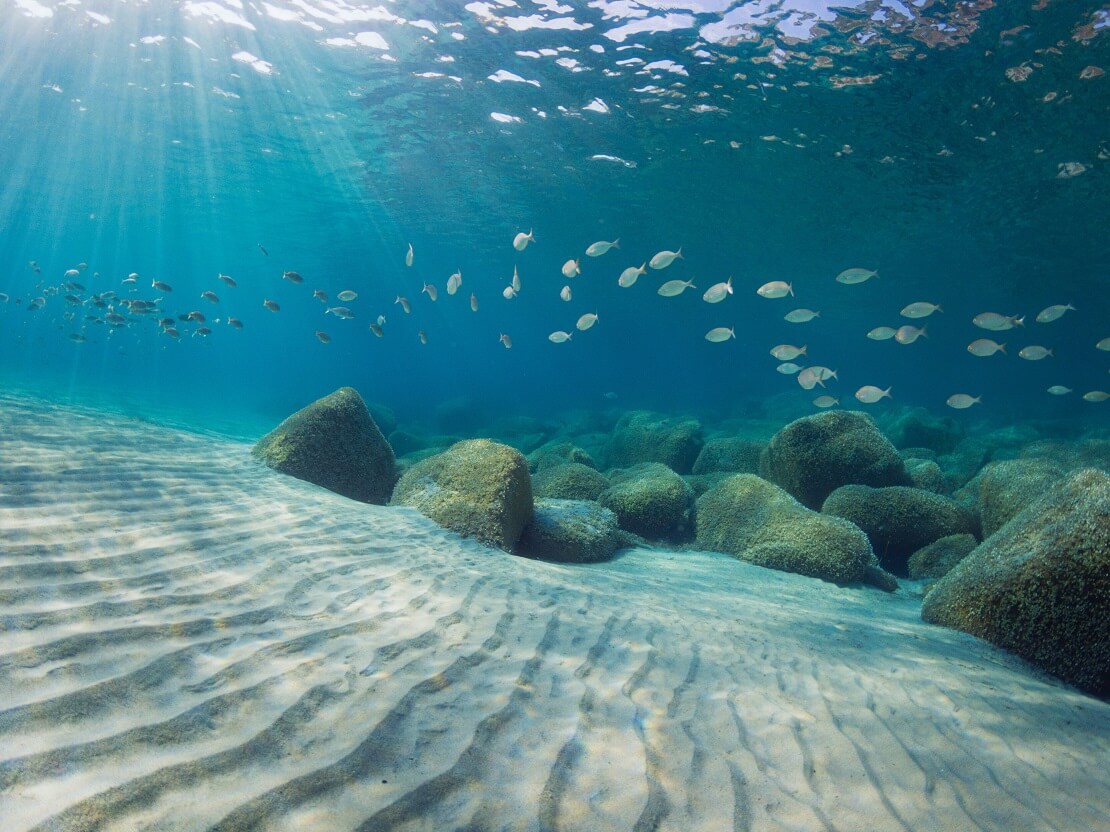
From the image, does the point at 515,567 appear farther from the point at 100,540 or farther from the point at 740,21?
the point at 740,21

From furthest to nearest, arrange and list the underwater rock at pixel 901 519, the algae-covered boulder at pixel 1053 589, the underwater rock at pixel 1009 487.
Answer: the underwater rock at pixel 901 519, the underwater rock at pixel 1009 487, the algae-covered boulder at pixel 1053 589

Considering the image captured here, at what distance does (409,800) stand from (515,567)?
334cm

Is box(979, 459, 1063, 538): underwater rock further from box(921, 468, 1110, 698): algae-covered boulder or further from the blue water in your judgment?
the blue water

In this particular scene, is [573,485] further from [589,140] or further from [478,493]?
[589,140]

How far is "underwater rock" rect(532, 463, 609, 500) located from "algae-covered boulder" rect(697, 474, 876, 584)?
76.8 inches

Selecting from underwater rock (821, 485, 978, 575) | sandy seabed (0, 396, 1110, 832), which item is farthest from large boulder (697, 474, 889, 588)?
sandy seabed (0, 396, 1110, 832)

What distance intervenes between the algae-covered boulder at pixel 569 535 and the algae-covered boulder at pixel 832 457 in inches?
149

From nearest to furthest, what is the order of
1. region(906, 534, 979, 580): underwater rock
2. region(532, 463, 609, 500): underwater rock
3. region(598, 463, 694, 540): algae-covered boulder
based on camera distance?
1. region(906, 534, 979, 580): underwater rock
2. region(598, 463, 694, 540): algae-covered boulder
3. region(532, 463, 609, 500): underwater rock

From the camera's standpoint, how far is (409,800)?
1.86 metres

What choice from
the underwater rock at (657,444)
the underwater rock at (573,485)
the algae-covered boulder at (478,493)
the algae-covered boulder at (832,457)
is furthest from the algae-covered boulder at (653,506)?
the underwater rock at (657,444)

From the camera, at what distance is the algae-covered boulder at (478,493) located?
6113mm

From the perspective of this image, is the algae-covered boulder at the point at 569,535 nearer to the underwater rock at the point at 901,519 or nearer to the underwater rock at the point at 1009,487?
the underwater rock at the point at 901,519

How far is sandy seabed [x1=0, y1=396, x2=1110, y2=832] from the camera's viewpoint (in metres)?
1.88

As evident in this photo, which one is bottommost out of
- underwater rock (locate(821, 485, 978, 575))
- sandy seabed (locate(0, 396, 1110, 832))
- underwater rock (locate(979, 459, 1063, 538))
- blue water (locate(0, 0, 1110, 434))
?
sandy seabed (locate(0, 396, 1110, 832))
